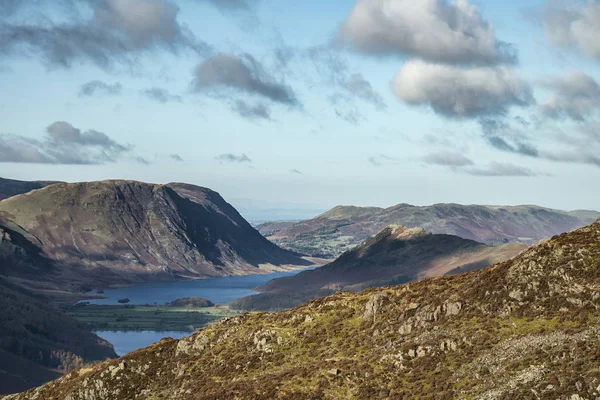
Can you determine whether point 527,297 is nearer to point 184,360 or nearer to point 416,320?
point 416,320

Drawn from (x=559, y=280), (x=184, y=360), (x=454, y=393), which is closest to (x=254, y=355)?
(x=184, y=360)

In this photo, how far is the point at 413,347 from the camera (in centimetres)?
9506

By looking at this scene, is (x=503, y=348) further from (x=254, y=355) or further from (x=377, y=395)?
(x=254, y=355)

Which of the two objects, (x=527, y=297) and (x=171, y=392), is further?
(x=171, y=392)

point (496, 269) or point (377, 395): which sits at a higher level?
point (496, 269)

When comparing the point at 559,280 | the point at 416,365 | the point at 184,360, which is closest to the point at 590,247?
the point at 559,280

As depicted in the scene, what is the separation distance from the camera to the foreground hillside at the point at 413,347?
271 feet

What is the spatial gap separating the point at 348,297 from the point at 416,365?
33770 millimetres

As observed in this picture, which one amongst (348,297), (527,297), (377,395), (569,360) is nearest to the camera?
(569,360)

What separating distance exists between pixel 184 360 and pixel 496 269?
160 feet

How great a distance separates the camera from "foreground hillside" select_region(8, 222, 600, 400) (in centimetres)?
8269

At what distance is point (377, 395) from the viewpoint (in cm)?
8744

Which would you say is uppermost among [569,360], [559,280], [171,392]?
[559,280]

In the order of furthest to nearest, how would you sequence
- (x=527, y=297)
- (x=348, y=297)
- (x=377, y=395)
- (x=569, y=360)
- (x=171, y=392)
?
(x=348, y=297) < (x=171, y=392) < (x=527, y=297) < (x=377, y=395) < (x=569, y=360)
